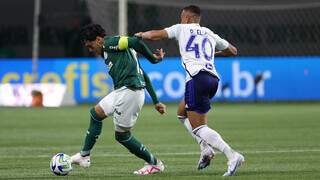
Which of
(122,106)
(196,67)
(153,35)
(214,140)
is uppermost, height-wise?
(153,35)

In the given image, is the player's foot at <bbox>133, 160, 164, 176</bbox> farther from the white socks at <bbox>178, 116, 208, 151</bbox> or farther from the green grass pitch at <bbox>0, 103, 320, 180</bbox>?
the white socks at <bbox>178, 116, 208, 151</bbox>

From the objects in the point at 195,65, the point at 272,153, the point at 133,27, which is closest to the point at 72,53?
the point at 133,27

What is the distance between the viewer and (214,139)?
1145 cm

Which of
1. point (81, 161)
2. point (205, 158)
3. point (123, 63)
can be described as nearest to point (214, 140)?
point (205, 158)

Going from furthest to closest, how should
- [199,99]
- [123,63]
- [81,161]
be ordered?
[81,161] < [123,63] < [199,99]

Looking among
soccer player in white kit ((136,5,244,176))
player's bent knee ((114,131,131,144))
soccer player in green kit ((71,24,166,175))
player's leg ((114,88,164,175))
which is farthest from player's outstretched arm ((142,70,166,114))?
player's bent knee ((114,131,131,144))

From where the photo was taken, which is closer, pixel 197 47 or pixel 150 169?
pixel 197 47

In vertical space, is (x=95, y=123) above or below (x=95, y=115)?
below

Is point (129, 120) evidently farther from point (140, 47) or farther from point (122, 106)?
point (140, 47)

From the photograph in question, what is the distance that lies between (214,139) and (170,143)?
6281 millimetres

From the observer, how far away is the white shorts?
11811 millimetres

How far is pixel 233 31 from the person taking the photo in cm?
3762

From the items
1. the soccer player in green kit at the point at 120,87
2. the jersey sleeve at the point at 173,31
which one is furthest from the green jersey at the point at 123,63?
the jersey sleeve at the point at 173,31

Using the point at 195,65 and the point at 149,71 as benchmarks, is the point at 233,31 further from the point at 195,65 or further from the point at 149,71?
the point at 195,65
